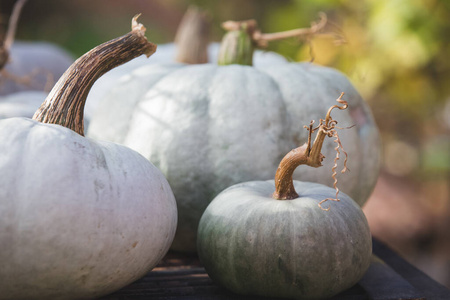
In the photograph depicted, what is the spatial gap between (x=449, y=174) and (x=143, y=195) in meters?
4.79

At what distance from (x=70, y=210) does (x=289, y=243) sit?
0.41 m

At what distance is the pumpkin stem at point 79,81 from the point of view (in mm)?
1059

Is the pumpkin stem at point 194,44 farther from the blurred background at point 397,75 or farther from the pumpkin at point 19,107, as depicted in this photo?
the pumpkin at point 19,107

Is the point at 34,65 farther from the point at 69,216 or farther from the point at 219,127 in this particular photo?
the point at 69,216

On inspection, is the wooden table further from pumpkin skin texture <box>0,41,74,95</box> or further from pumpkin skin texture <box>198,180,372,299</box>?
pumpkin skin texture <box>0,41,74,95</box>

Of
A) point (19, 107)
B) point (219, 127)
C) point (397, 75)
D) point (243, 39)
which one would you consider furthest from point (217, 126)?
point (397, 75)

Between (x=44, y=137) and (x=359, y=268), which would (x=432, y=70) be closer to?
(x=359, y=268)

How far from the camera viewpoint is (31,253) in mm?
881

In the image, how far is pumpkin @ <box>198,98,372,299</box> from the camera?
1.00 meters

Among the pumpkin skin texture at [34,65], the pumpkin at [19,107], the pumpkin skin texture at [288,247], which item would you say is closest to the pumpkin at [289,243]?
the pumpkin skin texture at [288,247]

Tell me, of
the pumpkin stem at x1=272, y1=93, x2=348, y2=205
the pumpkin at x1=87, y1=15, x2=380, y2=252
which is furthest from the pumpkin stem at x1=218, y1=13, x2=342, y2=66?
the pumpkin stem at x1=272, y1=93, x2=348, y2=205

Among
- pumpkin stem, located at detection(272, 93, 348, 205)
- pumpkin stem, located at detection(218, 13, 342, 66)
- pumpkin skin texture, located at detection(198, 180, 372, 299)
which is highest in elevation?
pumpkin stem, located at detection(218, 13, 342, 66)

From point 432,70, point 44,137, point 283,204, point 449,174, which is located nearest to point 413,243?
point 432,70

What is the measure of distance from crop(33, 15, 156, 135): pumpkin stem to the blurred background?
0.71m
